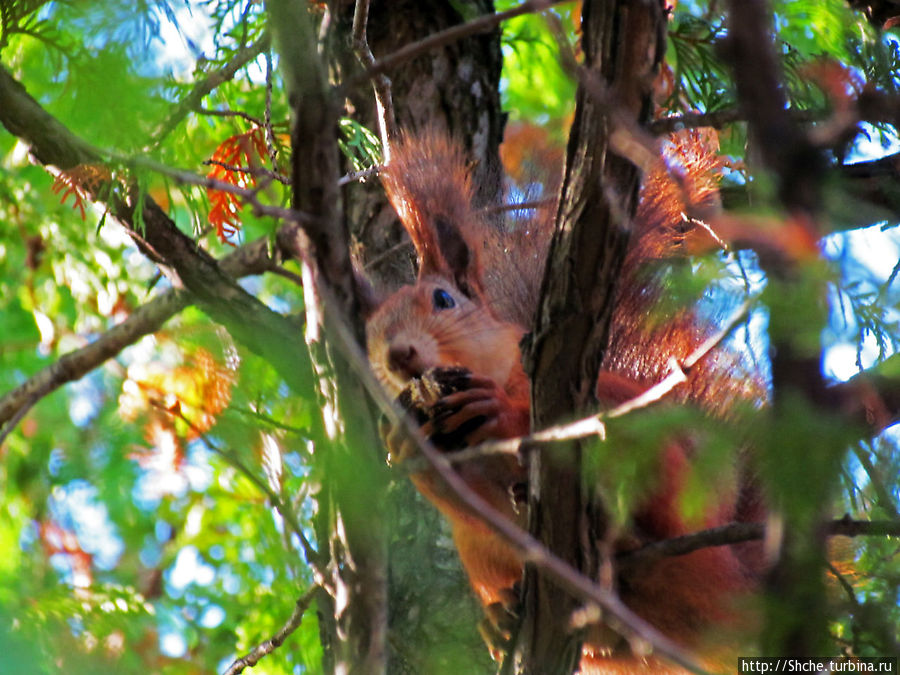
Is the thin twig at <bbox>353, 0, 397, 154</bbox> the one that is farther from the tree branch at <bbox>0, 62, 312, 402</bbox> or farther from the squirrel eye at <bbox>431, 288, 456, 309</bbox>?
the tree branch at <bbox>0, 62, 312, 402</bbox>

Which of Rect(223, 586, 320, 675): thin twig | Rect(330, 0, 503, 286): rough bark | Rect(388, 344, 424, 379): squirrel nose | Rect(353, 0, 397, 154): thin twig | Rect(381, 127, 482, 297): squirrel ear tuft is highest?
Rect(330, 0, 503, 286): rough bark

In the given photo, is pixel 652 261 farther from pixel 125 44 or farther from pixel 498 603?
pixel 125 44

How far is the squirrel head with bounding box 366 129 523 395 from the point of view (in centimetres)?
227

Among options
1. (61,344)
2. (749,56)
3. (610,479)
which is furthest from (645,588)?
(61,344)

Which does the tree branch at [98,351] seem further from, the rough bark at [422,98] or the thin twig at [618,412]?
the thin twig at [618,412]

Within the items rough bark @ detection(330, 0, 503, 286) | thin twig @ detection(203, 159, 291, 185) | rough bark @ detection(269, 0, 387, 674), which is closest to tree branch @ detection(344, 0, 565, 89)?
rough bark @ detection(269, 0, 387, 674)

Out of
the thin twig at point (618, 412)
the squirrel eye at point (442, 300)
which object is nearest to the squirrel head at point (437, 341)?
the squirrel eye at point (442, 300)

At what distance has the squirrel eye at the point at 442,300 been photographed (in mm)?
2371

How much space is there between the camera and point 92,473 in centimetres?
264

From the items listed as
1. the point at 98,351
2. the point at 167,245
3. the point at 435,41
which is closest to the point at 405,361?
the point at 167,245

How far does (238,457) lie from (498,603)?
0.75 metres

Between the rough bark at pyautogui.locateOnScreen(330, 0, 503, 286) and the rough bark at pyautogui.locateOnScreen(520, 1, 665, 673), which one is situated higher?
the rough bark at pyautogui.locateOnScreen(330, 0, 503, 286)

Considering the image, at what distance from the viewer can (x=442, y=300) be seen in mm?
2387

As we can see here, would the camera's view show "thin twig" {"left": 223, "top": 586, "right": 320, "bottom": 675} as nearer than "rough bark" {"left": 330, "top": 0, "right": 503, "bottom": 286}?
Yes
